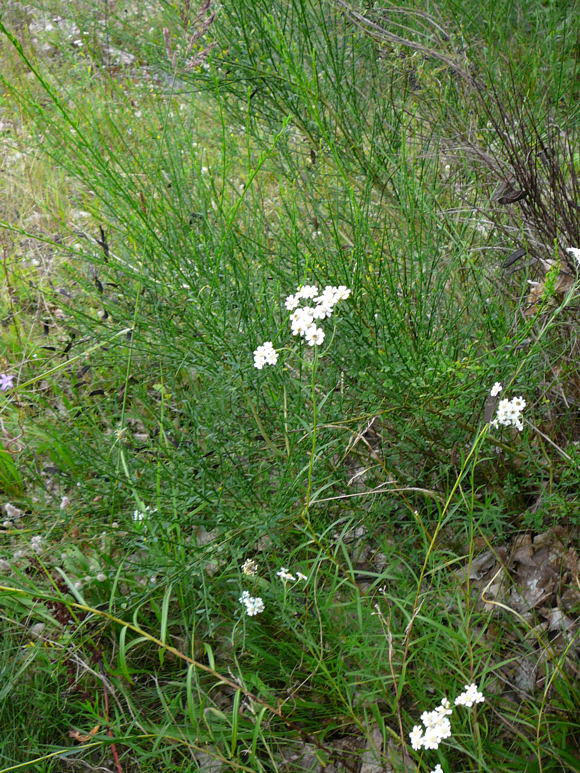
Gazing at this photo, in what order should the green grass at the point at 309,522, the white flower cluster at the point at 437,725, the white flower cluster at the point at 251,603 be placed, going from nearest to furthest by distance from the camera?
the white flower cluster at the point at 437,725 < the green grass at the point at 309,522 < the white flower cluster at the point at 251,603

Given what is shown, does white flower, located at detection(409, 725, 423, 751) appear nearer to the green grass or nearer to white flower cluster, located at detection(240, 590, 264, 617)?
the green grass

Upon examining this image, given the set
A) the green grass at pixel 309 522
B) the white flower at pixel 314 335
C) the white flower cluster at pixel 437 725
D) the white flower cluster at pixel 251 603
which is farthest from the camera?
the white flower cluster at pixel 251 603

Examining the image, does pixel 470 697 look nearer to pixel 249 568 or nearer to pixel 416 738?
pixel 416 738

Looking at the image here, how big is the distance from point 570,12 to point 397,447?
2.46 m

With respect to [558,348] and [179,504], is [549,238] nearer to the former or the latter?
[558,348]

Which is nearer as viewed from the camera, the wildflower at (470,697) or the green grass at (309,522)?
the wildflower at (470,697)

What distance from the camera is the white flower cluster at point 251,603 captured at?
5.35 ft

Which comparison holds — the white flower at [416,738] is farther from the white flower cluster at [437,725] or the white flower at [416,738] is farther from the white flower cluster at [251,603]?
the white flower cluster at [251,603]

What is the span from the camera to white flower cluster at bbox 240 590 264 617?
5.35ft

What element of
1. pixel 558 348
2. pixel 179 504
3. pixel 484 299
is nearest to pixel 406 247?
pixel 484 299

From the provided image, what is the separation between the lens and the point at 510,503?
6.06 ft

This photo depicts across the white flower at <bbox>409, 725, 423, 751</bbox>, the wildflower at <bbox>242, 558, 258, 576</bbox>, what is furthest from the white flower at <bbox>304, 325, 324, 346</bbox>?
the white flower at <bbox>409, 725, 423, 751</bbox>

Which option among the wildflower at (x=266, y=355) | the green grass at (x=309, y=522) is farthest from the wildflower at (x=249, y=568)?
the wildflower at (x=266, y=355)

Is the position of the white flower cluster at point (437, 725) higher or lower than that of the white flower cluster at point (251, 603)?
higher
